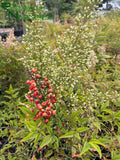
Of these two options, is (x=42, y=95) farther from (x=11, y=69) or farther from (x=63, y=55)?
(x=11, y=69)

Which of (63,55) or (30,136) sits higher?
(63,55)

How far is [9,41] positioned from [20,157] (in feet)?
5.52

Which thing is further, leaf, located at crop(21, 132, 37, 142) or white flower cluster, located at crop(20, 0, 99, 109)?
white flower cluster, located at crop(20, 0, 99, 109)

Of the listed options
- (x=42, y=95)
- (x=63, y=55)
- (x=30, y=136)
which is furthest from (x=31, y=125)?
(x=63, y=55)

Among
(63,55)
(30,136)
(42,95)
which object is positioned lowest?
(30,136)

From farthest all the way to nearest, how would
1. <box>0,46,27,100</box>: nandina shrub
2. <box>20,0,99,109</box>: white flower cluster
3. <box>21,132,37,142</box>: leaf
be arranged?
1. <box>0,46,27,100</box>: nandina shrub
2. <box>20,0,99,109</box>: white flower cluster
3. <box>21,132,37,142</box>: leaf

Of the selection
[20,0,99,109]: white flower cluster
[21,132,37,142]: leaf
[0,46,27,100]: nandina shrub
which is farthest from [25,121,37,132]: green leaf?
[0,46,27,100]: nandina shrub

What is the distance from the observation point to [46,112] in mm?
906

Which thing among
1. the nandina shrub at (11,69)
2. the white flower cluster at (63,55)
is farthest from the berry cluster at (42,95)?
the nandina shrub at (11,69)

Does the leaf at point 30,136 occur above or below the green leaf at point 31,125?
below

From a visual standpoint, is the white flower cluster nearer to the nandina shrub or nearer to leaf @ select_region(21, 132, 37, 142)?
leaf @ select_region(21, 132, 37, 142)

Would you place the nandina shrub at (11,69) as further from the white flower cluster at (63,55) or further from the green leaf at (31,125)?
the green leaf at (31,125)

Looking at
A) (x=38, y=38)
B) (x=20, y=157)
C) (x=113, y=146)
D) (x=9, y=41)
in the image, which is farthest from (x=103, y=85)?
(x=9, y=41)

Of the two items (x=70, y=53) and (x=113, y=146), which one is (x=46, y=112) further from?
(x=113, y=146)
